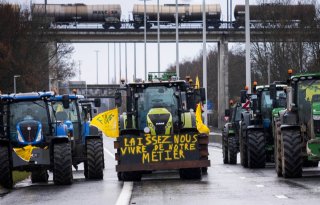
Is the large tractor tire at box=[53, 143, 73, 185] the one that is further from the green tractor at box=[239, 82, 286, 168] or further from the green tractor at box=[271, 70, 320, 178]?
the green tractor at box=[239, 82, 286, 168]

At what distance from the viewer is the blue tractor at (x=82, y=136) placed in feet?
95.3

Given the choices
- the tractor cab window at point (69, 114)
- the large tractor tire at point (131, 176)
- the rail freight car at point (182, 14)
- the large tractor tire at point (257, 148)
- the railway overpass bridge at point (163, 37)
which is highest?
the rail freight car at point (182, 14)

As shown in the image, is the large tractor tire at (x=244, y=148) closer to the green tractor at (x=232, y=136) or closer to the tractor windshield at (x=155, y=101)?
the green tractor at (x=232, y=136)

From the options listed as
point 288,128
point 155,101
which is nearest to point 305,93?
point 288,128

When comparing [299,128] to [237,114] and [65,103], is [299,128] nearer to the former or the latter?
[65,103]

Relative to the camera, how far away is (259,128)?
32000mm

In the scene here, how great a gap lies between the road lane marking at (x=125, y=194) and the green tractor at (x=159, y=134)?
34.7 inches

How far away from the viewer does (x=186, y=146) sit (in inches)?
1049

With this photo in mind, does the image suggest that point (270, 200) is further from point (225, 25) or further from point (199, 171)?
point (225, 25)

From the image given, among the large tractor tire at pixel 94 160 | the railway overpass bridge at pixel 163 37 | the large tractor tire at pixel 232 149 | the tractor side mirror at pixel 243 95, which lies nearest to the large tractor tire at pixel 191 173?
the large tractor tire at pixel 94 160

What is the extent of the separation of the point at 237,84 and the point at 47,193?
9504cm

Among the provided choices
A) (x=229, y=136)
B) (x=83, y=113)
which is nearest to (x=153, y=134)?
(x=83, y=113)

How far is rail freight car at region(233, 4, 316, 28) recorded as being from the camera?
249 feet

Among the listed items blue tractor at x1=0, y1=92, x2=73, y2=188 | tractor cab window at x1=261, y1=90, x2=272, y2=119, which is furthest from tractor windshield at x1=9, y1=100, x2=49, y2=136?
tractor cab window at x1=261, y1=90, x2=272, y2=119
